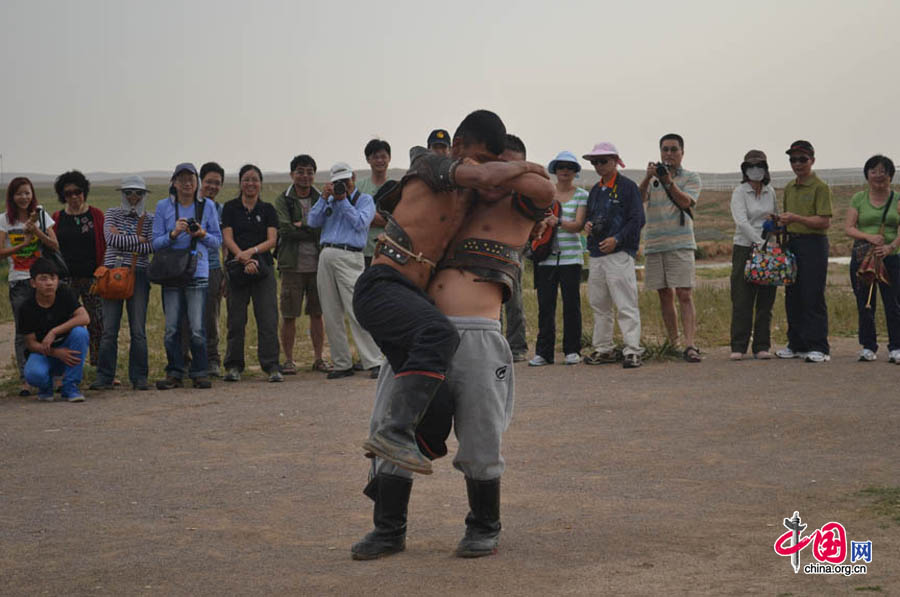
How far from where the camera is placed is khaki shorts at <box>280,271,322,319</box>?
12859 mm

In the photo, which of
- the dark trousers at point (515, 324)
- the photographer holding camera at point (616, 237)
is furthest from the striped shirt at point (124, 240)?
the photographer holding camera at point (616, 237)

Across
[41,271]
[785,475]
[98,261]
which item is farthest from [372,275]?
[98,261]

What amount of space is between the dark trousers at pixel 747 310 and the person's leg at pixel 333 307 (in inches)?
164

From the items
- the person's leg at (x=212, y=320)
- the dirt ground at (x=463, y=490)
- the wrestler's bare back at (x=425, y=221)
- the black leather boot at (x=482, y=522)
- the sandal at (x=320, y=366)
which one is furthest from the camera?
the sandal at (x=320, y=366)

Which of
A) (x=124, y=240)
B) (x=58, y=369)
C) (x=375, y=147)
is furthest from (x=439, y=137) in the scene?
(x=58, y=369)

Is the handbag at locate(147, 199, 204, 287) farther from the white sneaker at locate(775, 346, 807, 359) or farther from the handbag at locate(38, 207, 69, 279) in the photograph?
the white sneaker at locate(775, 346, 807, 359)

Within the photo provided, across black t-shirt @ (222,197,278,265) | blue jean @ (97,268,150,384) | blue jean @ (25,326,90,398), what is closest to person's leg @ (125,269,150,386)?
blue jean @ (97,268,150,384)

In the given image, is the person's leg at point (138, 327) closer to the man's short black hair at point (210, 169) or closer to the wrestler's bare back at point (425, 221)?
the man's short black hair at point (210, 169)

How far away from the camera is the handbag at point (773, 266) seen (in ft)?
40.4

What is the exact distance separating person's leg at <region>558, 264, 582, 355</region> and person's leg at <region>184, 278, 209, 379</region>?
3.83 m

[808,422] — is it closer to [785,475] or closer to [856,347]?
[785,475]

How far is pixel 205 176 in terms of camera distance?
12.9 metres

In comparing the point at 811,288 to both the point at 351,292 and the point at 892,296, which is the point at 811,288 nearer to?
the point at 892,296

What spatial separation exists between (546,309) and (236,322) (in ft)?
10.9
